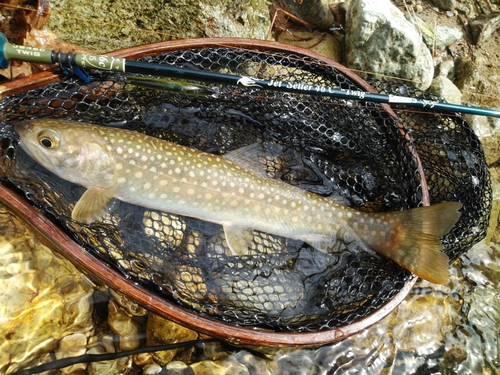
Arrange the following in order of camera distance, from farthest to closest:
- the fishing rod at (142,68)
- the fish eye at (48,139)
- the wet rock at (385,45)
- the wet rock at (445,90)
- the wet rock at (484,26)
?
the wet rock at (484,26), the wet rock at (445,90), the wet rock at (385,45), the fish eye at (48,139), the fishing rod at (142,68)

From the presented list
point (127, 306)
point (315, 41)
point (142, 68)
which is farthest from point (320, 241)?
point (315, 41)

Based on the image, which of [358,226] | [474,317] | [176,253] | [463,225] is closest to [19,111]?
[176,253]

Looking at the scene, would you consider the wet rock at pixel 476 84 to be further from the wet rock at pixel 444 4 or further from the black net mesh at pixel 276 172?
the black net mesh at pixel 276 172

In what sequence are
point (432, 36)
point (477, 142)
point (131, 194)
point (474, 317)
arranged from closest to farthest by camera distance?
point (131, 194), point (477, 142), point (474, 317), point (432, 36)

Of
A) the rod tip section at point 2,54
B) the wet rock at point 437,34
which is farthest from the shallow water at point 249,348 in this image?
the wet rock at point 437,34

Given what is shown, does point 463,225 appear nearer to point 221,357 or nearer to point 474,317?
point 474,317

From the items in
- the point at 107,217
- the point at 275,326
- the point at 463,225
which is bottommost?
the point at 275,326

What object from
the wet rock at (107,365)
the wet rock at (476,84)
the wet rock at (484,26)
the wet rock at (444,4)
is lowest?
the wet rock at (107,365)
